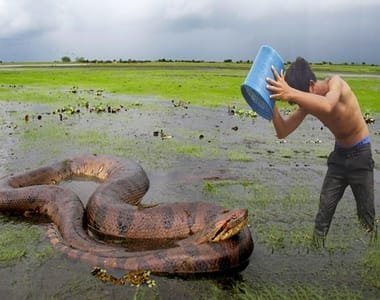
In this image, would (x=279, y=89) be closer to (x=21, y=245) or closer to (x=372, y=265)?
(x=372, y=265)

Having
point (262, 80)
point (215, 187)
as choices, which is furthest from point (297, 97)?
point (215, 187)

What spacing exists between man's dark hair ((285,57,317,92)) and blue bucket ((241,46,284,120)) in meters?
0.17

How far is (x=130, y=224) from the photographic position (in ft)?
27.3

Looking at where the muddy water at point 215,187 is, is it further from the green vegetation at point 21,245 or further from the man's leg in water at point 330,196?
the man's leg in water at point 330,196

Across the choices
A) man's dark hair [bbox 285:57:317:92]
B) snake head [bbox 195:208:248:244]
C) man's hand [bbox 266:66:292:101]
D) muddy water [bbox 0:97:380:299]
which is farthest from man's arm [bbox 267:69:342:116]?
muddy water [bbox 0:97:380:299]

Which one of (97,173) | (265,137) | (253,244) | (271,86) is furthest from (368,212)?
(265,137)

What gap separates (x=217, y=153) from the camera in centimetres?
1424

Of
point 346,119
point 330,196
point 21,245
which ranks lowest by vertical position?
point 21,245

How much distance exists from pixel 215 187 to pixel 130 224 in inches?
114

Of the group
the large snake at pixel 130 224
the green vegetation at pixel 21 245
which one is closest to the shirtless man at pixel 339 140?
the large snake at pixel 130 224

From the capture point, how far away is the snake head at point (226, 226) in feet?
22.5

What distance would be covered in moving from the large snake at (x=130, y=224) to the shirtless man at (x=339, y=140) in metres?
1.44

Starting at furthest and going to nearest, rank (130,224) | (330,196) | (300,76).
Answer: (130,224), (330,196), (300,76)

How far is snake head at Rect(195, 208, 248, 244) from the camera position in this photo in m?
6.84
